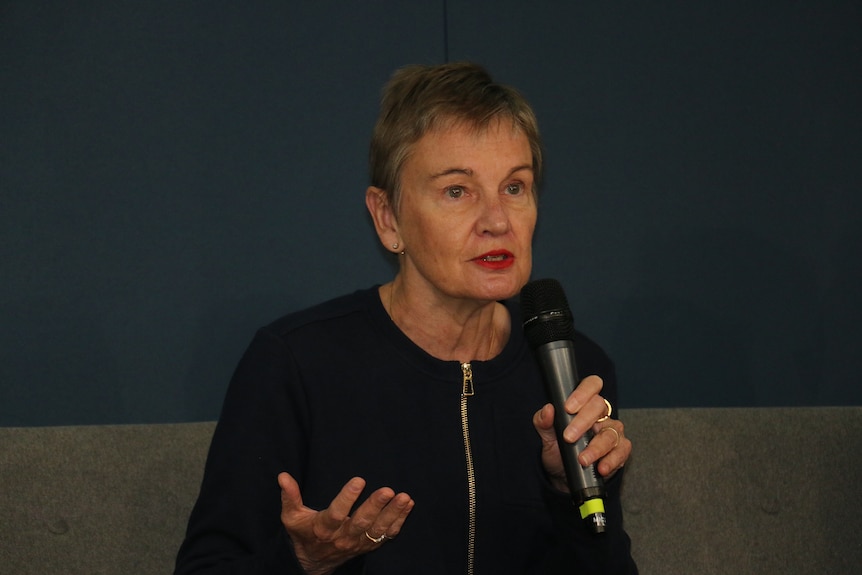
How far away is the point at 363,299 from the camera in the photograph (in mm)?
1934

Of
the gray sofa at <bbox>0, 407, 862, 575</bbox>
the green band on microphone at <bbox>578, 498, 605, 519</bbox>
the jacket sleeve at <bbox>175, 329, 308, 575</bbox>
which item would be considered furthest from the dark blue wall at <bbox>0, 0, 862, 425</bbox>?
the green band on microphone at <bbox>578, 498, 605, 519</bbox>

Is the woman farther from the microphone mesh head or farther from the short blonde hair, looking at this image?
the microphone mesh head

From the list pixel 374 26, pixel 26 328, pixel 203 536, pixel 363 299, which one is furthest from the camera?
pixel 374 26

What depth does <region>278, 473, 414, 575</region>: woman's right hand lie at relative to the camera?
4.27ft

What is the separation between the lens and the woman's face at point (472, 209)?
5.56 ft

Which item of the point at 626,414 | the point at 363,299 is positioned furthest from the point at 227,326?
the point at 626,414

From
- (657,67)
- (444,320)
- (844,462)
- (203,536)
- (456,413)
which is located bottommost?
(844,462)

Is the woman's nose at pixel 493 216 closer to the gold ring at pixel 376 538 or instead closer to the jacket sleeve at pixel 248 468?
the jacket sleeve at pixel 248 468

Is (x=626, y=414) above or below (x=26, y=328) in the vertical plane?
below

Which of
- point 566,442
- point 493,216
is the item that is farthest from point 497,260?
point 566,442

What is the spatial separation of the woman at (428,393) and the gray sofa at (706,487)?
1.32 feet

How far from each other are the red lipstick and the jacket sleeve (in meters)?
0.42

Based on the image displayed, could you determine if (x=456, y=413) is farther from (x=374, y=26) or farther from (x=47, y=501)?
(x=374, y=26)

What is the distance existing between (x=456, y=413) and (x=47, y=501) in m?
0.91
